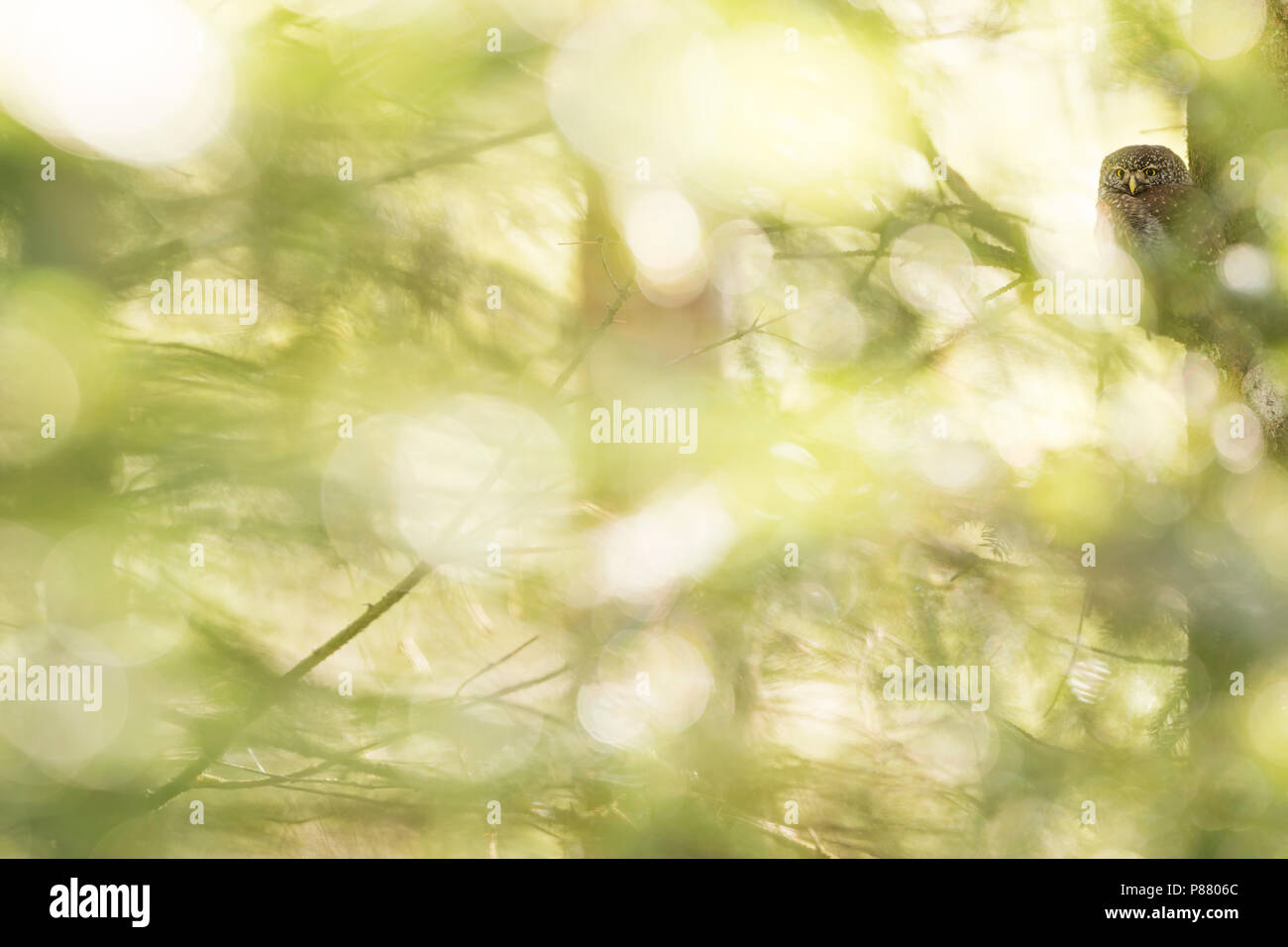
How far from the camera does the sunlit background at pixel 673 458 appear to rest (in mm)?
929

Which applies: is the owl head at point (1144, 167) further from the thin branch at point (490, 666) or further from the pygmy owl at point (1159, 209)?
the thin branch at point (490, 666)

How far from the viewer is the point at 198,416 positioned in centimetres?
92

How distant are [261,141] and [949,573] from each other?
1.06 meters

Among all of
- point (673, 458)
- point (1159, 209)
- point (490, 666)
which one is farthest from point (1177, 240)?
point (490, 666)

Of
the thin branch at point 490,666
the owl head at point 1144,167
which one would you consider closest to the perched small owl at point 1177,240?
the owl head at point 1144,167

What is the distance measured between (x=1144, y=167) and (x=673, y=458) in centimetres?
70

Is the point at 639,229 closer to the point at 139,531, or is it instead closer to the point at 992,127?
the point at 992,127

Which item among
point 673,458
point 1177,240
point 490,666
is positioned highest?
point 1177,240

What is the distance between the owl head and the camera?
92cm

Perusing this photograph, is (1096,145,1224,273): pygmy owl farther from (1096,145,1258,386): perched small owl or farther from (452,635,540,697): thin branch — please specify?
(452,635,540,697): thin branch

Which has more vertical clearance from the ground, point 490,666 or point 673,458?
point 673,458

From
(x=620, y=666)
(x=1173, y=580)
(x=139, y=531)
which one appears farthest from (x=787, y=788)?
(x=139, y=531)

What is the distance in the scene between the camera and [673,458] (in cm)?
96

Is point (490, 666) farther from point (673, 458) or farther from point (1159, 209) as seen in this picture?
point (1159, 209)
